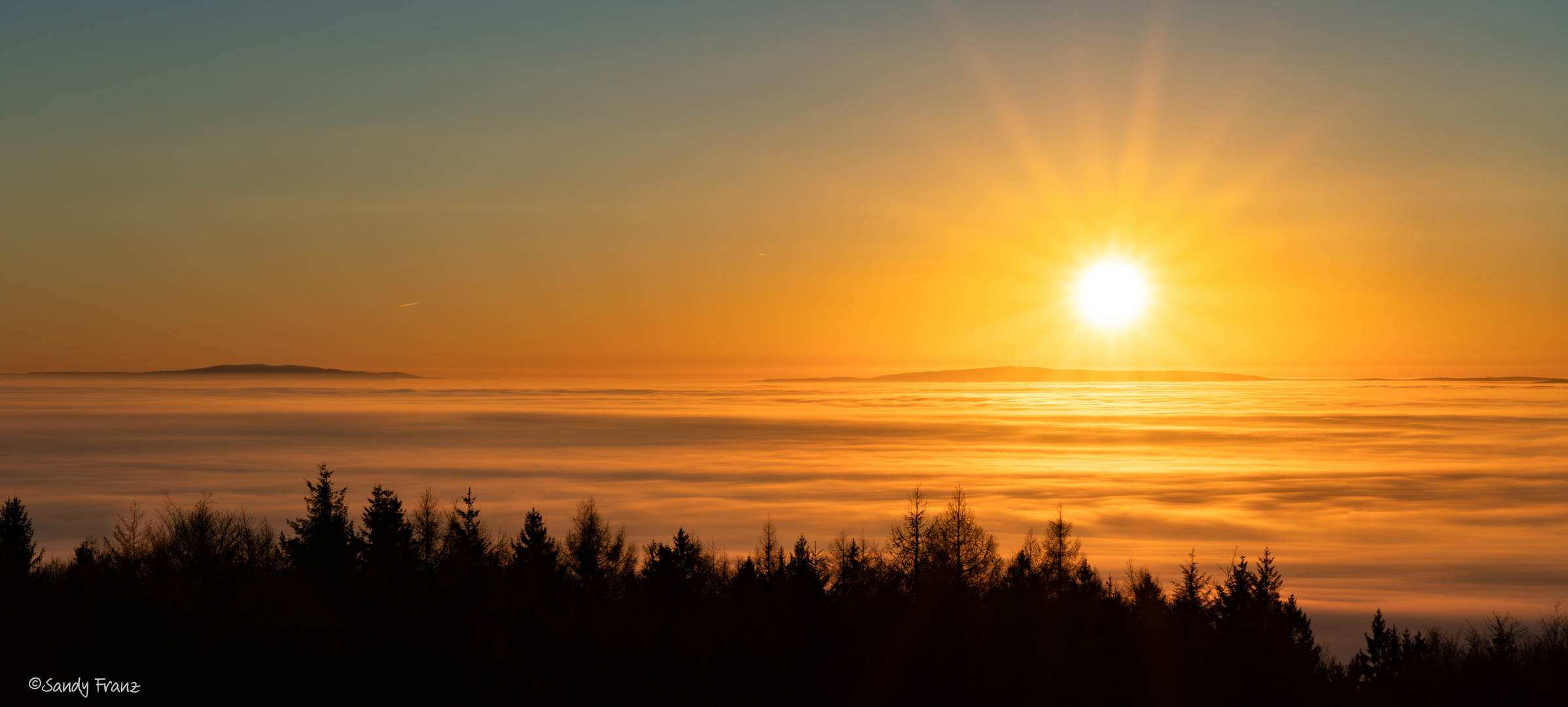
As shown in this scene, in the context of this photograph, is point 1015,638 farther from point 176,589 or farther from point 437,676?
point 176,589

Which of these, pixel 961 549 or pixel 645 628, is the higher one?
pixel 961 549

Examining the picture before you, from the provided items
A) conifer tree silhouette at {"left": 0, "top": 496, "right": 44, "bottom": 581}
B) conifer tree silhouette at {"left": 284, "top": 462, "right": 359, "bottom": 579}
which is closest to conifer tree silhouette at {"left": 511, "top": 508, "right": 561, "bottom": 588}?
conifer tree silhouette at {"left": 284, "top": 462, "right": 359, "bottom": 579}

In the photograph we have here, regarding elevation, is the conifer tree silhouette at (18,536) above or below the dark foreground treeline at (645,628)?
above

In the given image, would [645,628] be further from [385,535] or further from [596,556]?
[596,556]

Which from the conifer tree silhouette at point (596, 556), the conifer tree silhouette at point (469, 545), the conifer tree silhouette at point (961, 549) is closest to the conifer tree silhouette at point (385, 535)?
the conifer tree silhouette at point (469, 545)

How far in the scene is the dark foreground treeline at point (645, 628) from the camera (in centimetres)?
3384

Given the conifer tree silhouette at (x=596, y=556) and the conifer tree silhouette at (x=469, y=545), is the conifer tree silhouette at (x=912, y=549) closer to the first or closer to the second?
the conifer tree silhouette at (x=596, y=556)

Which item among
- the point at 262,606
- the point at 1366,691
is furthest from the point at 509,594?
the point at 1366,691

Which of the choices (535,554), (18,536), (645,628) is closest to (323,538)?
(535,554)

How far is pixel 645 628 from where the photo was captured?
49344 millimetres

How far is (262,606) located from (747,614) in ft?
76.8

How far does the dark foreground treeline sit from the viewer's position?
111 ft

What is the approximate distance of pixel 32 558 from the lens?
71.2 meters

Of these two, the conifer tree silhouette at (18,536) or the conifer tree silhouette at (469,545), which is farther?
the conifer tree silhouette at (469,545)
